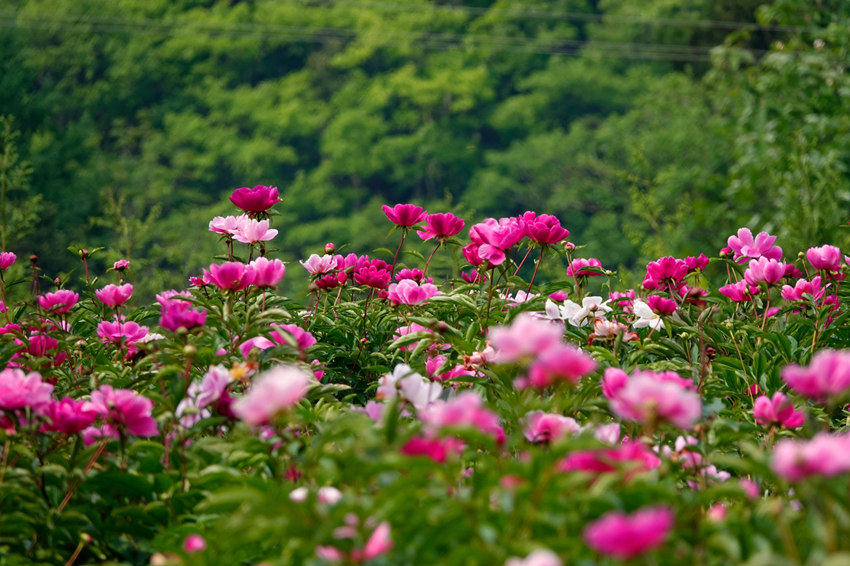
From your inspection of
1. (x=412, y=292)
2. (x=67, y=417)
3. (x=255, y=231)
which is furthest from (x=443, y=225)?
(x=67, y=417)

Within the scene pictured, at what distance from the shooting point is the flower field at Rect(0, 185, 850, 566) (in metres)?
0.87

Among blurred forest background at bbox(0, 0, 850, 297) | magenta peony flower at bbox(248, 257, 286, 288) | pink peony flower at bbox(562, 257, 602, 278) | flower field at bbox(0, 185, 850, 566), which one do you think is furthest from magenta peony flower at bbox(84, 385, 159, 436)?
blurred forest background at bbox(0, 0, 850, 297)

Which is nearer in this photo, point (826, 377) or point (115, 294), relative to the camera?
point (826, 377)

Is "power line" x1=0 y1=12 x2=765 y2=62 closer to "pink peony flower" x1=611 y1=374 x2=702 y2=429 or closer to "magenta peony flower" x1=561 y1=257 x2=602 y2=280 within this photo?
"magenta peony flower" x1=561 y1=257 x2=602 y2=280

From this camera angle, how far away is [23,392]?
115 centimetres

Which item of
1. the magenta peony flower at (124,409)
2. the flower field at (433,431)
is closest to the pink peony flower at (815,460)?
the flower field at (433,431)

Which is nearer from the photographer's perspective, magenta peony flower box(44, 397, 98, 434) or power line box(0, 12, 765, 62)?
magenta peony flower box(44, 397, 98, 434)

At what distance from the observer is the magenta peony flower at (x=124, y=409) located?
1.18 m

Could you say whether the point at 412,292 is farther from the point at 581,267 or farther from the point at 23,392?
the point at 23,392

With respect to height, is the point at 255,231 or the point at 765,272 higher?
the point at 255,231

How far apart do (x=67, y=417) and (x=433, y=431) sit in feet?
1.79

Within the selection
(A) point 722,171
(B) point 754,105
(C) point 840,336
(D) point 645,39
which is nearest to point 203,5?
(D) point 645,39

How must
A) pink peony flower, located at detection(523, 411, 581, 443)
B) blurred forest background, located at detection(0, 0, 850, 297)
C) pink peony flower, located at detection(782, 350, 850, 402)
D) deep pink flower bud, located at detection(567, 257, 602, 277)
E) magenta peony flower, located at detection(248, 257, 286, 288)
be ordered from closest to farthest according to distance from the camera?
pink peony flower, located at detection(782, 350, 850, 402)
pink peony flower, located at detection(523, 411, 581, 443)
magenta peony flower, located at detection(248, 257, 286, 288)
deep pink flower bud, located at detection(567, 257, 602, 277)
blurred forest background, located at detection(0, 0, 850, 297)

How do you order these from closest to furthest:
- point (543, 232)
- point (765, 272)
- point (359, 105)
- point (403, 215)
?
point (543, 232)
point (765, 272)
point (403, 215)
point (359, 105)
